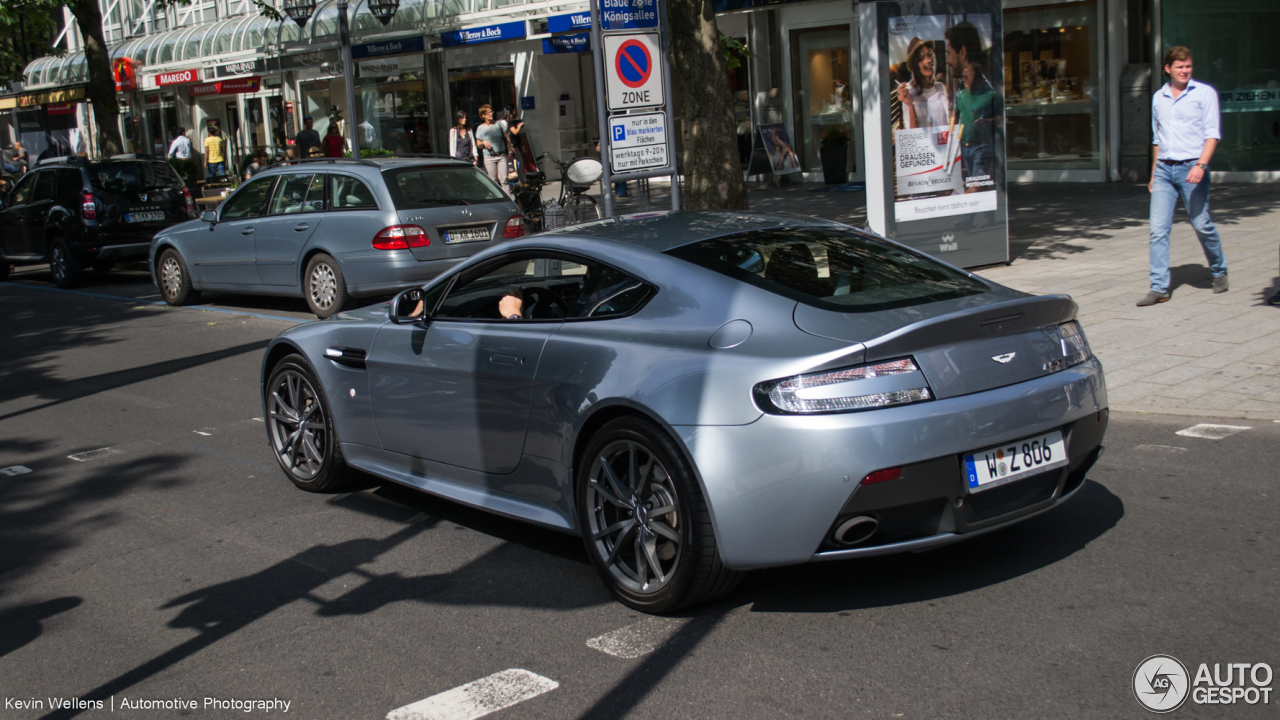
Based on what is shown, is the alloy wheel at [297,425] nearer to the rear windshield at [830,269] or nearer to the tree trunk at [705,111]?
the rear windshield at [830,269]

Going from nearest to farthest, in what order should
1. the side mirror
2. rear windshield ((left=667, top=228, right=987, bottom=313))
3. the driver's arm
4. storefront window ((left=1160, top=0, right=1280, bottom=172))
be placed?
rear windshield ((left=667, top=228, right=987, bottom=313)) < the driver's arm < the side mirror < storefront window ((left=1160, top=0, right=1280, bottom=172))

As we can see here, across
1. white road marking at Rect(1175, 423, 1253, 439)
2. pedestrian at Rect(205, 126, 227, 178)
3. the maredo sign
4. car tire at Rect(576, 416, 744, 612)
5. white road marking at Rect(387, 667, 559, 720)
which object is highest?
the maredo sign

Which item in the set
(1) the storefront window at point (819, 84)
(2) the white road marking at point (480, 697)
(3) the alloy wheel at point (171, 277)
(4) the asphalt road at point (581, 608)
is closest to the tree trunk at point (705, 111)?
(3) the alloy wheel at point (171, 277)

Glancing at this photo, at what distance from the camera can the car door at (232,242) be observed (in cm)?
1291

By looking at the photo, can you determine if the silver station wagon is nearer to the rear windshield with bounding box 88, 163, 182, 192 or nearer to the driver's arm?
the rear windshield with bounding box 88, 163, 182, 192

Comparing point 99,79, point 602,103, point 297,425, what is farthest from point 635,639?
point 99,79

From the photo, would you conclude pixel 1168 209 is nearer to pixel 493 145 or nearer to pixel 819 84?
pixel 493 145

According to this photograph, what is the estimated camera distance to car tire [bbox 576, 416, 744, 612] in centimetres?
393

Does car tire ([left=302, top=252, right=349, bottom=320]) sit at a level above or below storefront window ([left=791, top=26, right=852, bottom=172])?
below

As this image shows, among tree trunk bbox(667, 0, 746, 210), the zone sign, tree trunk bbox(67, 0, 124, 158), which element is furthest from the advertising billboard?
tree trunk bbox(67, 0, 124, 158)

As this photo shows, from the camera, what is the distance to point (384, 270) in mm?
11539

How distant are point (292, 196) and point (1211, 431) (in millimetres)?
9541

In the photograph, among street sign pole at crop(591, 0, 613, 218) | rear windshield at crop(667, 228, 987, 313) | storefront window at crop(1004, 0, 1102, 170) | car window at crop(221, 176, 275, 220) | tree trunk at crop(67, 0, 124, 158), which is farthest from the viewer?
tree trunk at crop(67, 0, 124, 158)

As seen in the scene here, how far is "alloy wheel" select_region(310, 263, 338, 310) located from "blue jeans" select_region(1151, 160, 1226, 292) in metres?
7.69
